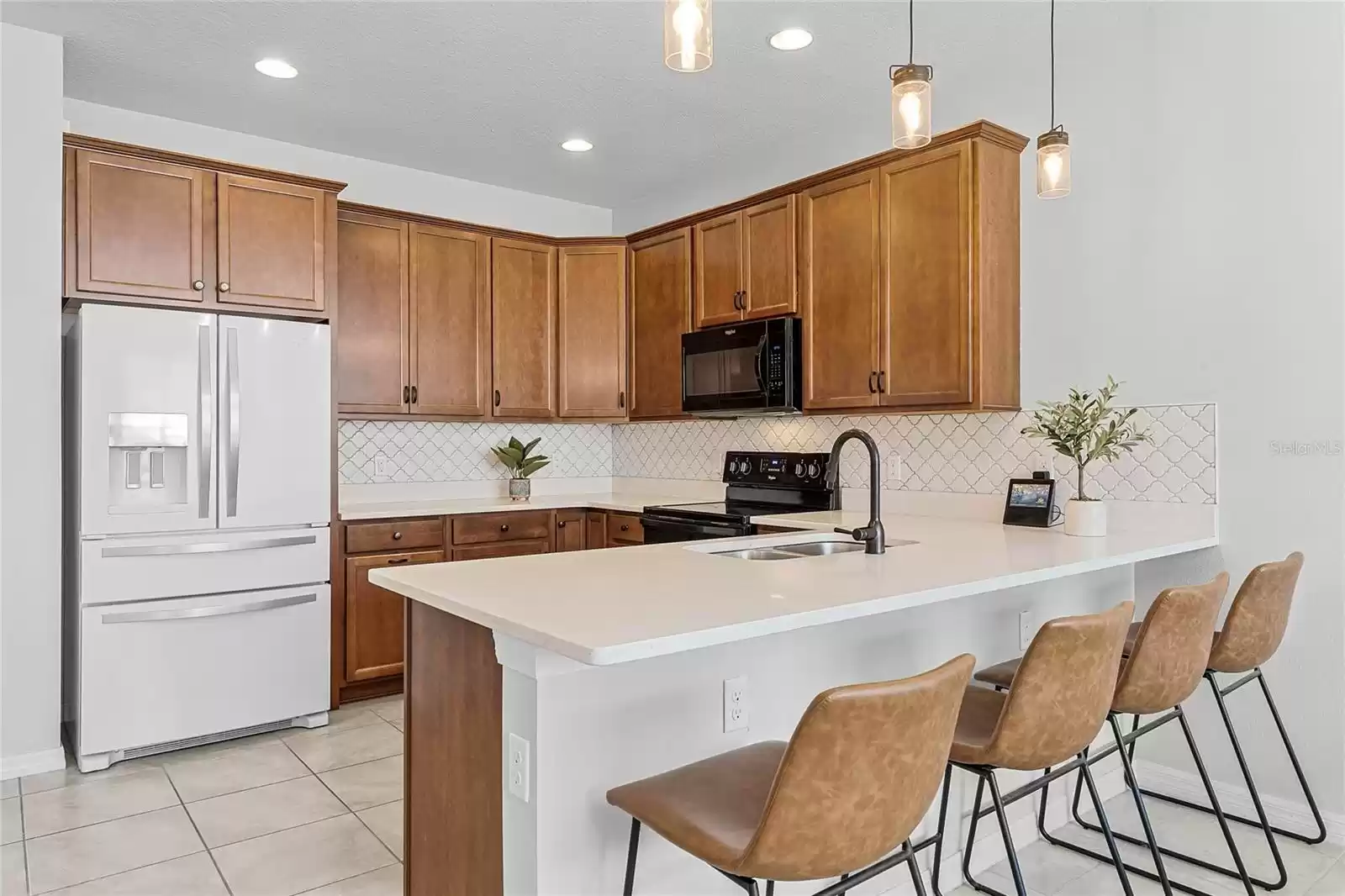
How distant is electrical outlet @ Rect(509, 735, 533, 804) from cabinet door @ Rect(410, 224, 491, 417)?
3.05 meters

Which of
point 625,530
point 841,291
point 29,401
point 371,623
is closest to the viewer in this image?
point 29,401

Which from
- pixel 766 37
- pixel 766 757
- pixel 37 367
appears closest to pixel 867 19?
pixel 766 37

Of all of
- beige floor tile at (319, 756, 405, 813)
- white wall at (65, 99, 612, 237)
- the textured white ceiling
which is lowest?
beige floor tile at (319, 756, 405, 813)

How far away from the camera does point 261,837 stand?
263 centimetres

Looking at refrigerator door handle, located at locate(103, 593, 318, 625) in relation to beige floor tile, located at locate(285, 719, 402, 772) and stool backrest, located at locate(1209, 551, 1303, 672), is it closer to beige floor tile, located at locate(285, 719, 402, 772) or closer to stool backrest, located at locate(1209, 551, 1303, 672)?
beige floor tile, located at locate(285, 719, 402, 772)

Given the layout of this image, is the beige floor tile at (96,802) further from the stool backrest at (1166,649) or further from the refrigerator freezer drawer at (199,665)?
the stool backrest at (1166,649)

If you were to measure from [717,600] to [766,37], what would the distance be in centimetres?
231

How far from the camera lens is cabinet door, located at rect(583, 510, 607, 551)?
4598 millimetres

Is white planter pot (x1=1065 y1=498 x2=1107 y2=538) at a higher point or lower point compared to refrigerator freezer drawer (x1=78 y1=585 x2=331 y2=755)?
higher

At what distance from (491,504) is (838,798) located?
3403 mm

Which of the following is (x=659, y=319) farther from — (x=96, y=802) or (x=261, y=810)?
(x=96, y=802)

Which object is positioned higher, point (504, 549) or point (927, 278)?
point (927, 278)

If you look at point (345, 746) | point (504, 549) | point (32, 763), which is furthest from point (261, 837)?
point (504, 549)

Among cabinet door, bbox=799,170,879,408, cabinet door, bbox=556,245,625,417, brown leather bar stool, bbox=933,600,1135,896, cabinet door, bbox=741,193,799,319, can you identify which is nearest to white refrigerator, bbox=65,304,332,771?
cabinet door, bbox=556,245,625,417
